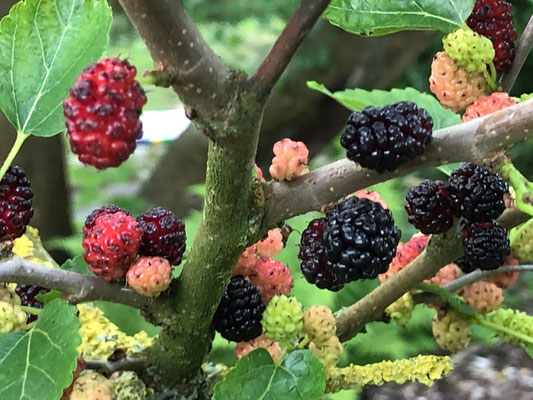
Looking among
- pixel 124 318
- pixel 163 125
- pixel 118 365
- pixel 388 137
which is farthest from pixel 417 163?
pixel 163 125

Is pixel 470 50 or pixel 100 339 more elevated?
pixel 470 50

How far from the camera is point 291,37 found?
222 mm

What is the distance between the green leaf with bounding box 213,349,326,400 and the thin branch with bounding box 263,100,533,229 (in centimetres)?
9

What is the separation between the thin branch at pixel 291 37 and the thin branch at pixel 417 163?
0.26ft

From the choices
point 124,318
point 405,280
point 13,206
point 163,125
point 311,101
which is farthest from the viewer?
point 163,125

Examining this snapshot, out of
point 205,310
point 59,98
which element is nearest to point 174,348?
point 205,310

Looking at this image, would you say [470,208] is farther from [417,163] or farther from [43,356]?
[43,356]

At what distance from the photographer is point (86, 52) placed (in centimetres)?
34

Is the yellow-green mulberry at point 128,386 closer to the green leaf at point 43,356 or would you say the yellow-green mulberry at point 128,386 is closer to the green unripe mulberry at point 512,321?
the green leaf at point 43,356

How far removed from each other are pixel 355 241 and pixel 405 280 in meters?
0.15

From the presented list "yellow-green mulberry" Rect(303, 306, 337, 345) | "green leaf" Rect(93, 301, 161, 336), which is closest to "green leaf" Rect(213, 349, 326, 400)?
"yellow-green mulberry" Rect(303, 306, 337, 345)

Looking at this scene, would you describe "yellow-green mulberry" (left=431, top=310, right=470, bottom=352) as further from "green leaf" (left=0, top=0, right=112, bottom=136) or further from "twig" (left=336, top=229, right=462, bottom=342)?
"green leaf" (left=0, top=0, right=112, bottom=136)

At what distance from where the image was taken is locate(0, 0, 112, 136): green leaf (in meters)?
0.35

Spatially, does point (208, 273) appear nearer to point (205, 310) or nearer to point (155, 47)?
point (205, 310)
